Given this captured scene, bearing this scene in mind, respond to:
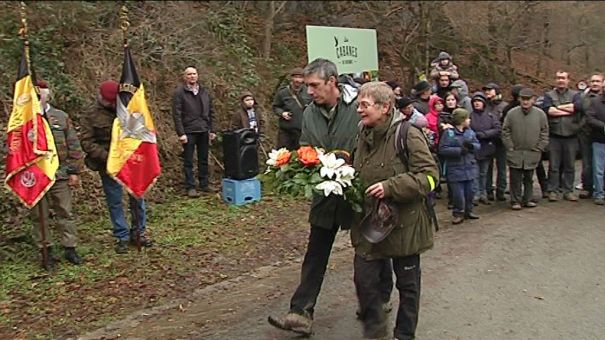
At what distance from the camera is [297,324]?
5.20 m

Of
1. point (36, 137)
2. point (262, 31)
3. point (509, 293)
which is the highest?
point (262, 31)

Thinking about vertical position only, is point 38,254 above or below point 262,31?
below

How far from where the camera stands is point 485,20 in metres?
20.7

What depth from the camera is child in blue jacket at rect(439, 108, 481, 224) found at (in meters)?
9.22

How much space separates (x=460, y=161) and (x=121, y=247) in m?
4.70

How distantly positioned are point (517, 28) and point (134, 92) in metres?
16.2

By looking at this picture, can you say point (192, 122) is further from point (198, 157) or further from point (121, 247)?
point (121, 247)

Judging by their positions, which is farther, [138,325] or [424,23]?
[424,23]

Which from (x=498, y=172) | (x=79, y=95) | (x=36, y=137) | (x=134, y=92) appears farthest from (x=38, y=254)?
(x=498, y=172)

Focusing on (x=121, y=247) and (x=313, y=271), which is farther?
(x=121, y=247)

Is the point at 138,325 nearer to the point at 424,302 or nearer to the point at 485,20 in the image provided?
the point at 424,302

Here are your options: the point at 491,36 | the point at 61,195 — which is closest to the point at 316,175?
the point at 61,195

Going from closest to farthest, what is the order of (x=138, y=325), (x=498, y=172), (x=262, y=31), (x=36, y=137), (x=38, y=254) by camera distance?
(x=138, y=325)
(x=36, y=137)
(x=38, y=254)
(x=498, y=172)
(x=262, y=31)

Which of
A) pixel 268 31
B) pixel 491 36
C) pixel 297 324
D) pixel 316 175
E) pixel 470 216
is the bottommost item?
pixel 470 216
